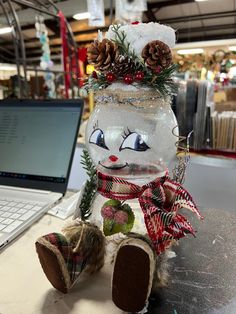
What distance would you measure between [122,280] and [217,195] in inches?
32.4

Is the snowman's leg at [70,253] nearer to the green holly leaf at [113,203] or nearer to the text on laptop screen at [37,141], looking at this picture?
the green holly leaf at [113,203]

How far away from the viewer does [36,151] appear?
649 mm

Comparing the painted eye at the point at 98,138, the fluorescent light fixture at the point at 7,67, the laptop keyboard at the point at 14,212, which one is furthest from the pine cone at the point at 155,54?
the fluorescent light fixture at the point at 7,67

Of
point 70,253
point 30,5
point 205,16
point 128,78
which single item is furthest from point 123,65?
point 205,16

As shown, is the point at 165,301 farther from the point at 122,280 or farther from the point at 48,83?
the point at 48,83

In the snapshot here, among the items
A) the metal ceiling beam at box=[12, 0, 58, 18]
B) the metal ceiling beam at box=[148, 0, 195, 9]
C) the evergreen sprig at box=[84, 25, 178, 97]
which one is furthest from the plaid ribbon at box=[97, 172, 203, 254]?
the metal ceiling beam at box=[148, 0, 195, 9]

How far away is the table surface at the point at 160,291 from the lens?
1.10 feet

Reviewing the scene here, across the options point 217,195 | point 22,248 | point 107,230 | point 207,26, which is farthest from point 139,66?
point 207,26

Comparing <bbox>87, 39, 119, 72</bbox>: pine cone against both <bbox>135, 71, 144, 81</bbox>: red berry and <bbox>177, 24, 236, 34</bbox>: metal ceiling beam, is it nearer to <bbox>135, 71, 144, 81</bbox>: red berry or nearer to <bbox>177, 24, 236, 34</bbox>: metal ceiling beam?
<bbox>135, 71, 144, 81</bbox>: red berry

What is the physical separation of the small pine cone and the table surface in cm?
28

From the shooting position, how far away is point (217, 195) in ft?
3.45

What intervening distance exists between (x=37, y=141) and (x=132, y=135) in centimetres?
35

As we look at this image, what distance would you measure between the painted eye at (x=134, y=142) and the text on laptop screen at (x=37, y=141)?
272 mm

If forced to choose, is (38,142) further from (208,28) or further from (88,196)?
(208,28)
